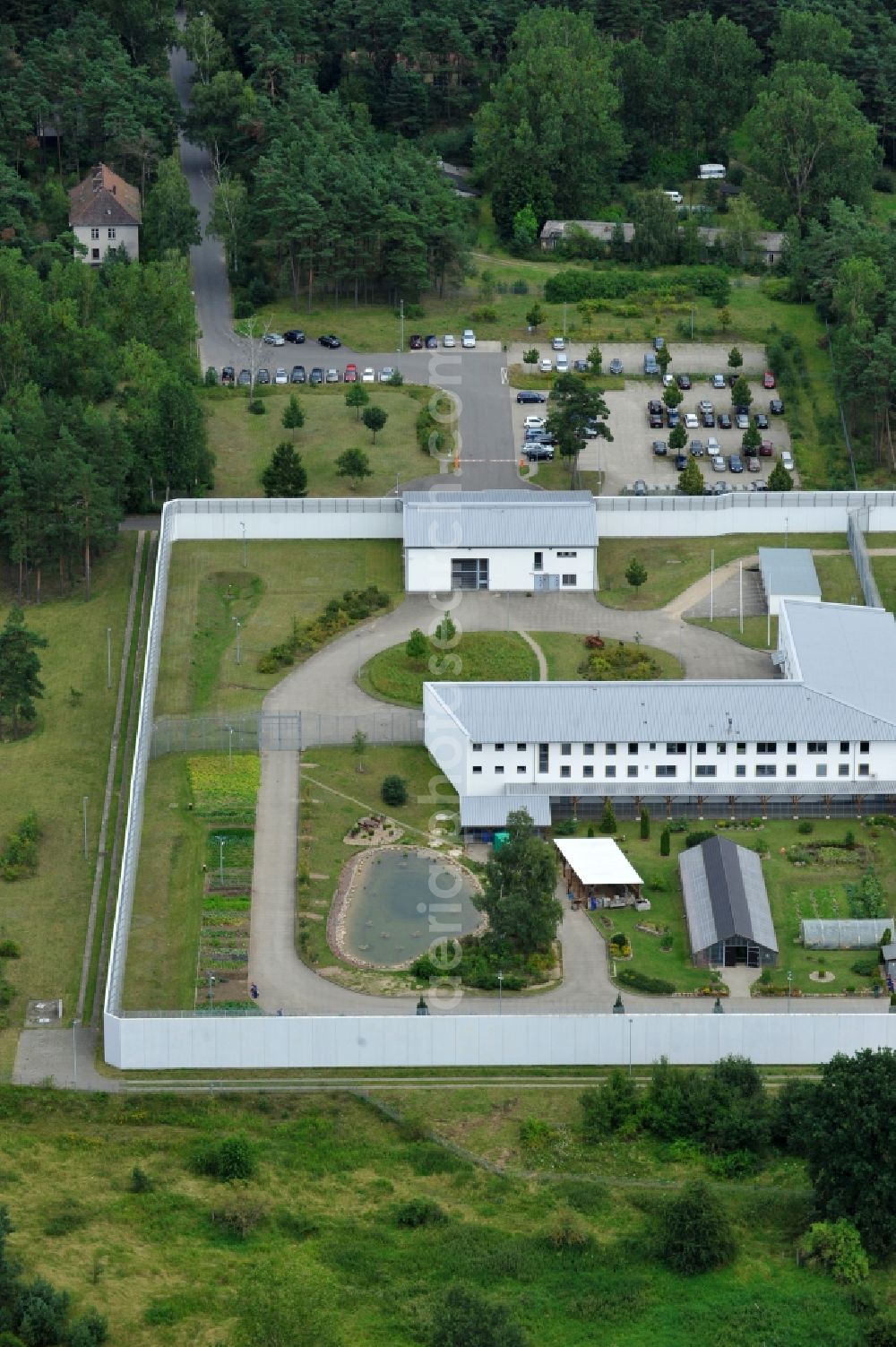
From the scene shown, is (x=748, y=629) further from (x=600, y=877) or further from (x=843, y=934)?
(x=843, y=934)

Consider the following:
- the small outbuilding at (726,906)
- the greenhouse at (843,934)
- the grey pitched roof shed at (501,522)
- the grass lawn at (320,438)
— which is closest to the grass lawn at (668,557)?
the grey pitched roof shed at (501,522)

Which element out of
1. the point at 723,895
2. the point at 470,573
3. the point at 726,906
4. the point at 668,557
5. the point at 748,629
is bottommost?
the point at 726,906

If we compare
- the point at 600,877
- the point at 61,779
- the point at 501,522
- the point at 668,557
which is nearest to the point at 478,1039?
the point at 600,877

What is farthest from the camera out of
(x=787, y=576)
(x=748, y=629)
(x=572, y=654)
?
(x=787, y=576)

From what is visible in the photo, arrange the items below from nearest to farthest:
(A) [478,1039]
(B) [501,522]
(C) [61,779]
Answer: (A) [478,1039] → (C) [61,779] → (B) [501,522]

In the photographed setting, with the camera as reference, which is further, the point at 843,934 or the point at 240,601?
the point at 240,601

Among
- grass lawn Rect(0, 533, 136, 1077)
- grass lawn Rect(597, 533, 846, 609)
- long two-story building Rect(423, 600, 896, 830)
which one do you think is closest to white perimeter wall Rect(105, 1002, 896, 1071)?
grass lawn Rect(0, 533, 136, 1077)

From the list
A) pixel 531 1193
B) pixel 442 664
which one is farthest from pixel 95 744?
pixel 531 1193
